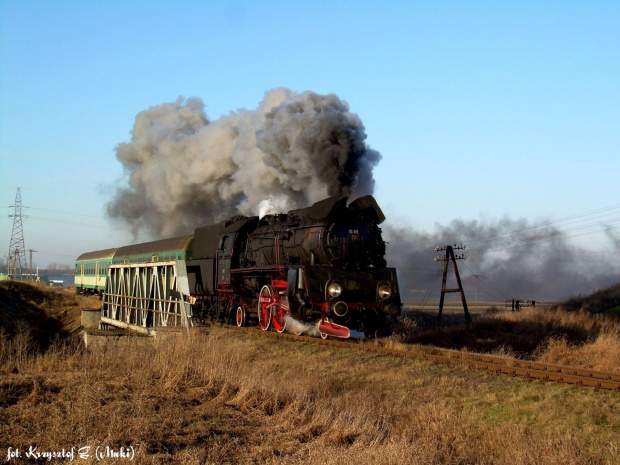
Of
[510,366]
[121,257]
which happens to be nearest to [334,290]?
[510,366]

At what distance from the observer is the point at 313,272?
1362 centimetres

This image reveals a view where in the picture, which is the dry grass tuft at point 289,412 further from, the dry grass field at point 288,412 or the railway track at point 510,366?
the railway track at point 510,366

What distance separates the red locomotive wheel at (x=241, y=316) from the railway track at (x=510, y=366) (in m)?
4.47

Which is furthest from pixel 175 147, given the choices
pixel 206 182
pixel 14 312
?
pixel 14 312

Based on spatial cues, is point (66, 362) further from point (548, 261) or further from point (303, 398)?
point (548, 261)

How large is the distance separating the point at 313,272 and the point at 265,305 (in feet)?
9.51

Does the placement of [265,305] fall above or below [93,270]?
below

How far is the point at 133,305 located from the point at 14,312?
39.9 feet

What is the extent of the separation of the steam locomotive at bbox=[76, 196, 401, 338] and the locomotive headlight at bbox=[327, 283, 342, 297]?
24 millimetres

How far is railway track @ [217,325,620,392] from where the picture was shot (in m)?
8.73

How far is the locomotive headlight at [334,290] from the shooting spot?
13422 millimetres

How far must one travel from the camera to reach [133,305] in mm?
22469

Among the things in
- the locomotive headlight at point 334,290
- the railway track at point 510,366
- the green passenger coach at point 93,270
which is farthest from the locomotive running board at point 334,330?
the green passenger coach at point 93,270

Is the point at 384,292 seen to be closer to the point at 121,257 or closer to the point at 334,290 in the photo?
the point at 334,290
